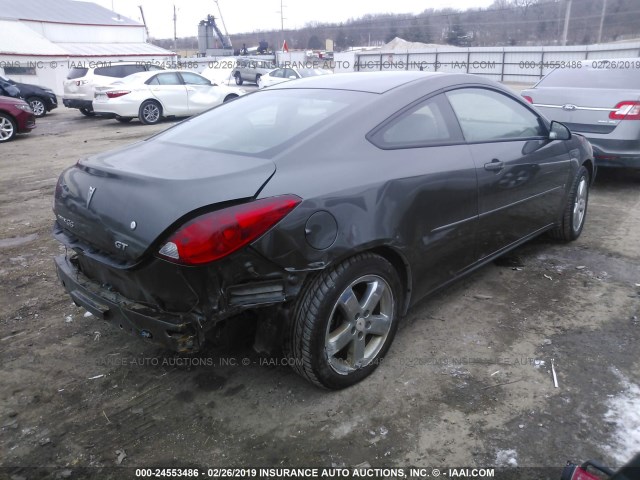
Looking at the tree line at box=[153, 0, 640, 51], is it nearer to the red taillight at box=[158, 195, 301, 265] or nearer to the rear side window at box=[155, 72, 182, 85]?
the rear side window at box=[155, 72, 182, 85]

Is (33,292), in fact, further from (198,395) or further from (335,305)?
(335,305)

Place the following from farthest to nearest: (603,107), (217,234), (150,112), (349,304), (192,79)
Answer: (192,79) → (150,112) → (603,107) → (349,304) → (217,234)

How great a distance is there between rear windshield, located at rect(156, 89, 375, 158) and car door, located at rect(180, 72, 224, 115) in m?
12.1

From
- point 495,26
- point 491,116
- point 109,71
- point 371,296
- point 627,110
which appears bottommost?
point 371,296

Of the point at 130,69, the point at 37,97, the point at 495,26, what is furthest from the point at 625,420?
the point at 495,26

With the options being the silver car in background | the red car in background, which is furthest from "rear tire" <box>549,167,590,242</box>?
the red car in background

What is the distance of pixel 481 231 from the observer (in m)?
3.53

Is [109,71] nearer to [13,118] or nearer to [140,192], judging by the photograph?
[13,118]

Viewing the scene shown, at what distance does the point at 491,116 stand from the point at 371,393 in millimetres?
2165

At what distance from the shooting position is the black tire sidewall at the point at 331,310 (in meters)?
2.57

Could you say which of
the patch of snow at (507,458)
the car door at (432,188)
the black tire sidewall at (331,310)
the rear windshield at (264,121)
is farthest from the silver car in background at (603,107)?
the patch of snow at (507,458)

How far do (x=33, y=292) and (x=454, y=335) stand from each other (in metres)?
3.13

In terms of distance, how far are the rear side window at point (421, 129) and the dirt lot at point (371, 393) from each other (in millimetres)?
1222

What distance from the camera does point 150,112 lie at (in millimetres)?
14453
